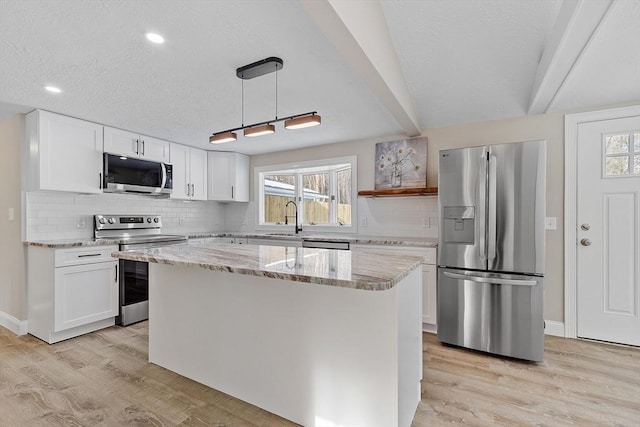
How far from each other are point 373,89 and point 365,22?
532mm

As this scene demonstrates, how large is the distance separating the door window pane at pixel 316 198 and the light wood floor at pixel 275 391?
2.33m

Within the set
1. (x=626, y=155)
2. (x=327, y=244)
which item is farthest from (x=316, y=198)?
(x=626, y=155)

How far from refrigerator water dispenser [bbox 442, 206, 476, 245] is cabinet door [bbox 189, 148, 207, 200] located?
3.33 metres

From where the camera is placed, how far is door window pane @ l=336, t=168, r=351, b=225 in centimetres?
423

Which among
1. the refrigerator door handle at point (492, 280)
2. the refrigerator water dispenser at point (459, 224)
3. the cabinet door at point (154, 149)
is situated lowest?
the refrigerator door handle at point (492, 280)

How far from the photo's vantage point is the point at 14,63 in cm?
212

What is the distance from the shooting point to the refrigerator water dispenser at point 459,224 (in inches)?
106

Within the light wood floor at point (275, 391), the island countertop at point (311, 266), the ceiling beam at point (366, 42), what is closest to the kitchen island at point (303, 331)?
the island countertop at point (311, 266)

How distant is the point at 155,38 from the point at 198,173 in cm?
276

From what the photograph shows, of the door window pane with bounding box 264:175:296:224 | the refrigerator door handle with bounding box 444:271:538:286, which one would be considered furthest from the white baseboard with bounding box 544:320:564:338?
the door window pane with bounding box 264:175:296:224

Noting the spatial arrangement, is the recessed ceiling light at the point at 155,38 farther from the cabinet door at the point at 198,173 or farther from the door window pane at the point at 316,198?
the door window pane at the point at 316,198

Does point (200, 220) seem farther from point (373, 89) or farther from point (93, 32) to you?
point (373, 89)

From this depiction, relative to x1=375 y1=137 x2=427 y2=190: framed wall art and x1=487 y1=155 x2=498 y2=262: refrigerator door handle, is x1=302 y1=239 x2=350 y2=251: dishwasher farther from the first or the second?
x1=487 y1=155 x2=498 y2=262: refrigerator door handle

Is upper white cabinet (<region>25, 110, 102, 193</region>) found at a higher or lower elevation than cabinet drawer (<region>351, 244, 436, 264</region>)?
higher
